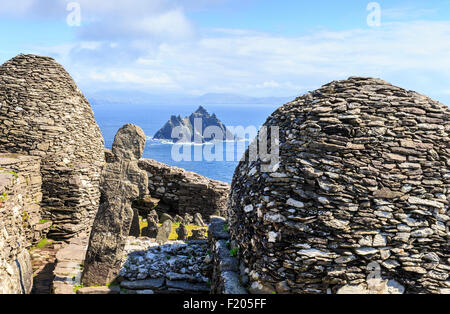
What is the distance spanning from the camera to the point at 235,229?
7254mm

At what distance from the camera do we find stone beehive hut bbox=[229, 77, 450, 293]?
18.5ft

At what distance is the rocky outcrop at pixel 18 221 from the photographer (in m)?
6.90

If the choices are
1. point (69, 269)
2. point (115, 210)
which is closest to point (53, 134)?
point (69, 269)

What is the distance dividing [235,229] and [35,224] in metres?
7.41

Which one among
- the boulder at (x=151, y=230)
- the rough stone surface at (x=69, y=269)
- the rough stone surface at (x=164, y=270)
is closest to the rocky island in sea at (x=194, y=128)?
the boulder at (x=151, y=230)

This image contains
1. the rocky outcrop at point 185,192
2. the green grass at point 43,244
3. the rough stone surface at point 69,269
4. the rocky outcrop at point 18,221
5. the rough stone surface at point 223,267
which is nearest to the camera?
the rough stone surface at point 223,267

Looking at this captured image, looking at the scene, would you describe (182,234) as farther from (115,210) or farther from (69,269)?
(115,210)

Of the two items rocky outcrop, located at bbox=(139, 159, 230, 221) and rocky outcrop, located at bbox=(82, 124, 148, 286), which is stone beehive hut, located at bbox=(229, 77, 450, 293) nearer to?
rocky outcrop, located at bbox=(82, 124, 148, 286)

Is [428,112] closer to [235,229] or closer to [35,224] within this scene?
[235,229]

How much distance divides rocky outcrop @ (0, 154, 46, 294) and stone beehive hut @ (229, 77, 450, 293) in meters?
4.23

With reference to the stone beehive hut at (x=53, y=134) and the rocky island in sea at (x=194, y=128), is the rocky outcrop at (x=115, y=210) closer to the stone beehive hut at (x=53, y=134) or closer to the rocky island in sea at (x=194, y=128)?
the stone beehive hut at (x=53, y=134)

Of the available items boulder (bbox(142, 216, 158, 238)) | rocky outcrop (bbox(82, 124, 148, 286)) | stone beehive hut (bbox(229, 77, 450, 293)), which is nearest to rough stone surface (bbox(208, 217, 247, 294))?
stone beehive hut (bbox(229, 77, 450, 293))

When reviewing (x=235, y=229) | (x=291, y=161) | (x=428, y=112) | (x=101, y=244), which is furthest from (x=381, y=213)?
(x=101, y=244)

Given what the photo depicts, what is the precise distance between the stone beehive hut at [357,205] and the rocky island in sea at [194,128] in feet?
159
